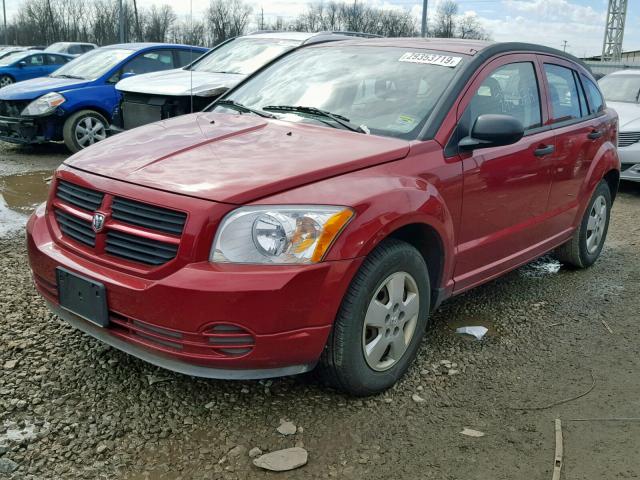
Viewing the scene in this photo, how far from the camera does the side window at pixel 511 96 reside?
3615mm

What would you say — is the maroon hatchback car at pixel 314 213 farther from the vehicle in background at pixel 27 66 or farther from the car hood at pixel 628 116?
the vehicle in background at pixel 27 66

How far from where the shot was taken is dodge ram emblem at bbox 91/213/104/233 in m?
2.73

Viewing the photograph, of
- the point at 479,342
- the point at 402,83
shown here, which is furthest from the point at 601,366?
the point at 402,83

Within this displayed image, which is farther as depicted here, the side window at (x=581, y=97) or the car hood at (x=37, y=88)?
the car hood at (x=37, y=88)

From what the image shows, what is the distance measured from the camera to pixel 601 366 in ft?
11.6

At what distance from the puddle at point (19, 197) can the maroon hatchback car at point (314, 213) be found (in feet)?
9.31

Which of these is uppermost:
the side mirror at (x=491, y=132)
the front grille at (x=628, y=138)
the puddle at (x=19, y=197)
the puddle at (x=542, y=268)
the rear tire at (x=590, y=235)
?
the side mirror at (x=491, y=132)

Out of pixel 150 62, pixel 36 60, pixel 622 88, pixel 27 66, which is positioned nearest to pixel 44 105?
pixel 150 62

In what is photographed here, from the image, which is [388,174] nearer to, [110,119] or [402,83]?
[402,83]

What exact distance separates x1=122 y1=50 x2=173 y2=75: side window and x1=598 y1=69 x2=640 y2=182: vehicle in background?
6843mm

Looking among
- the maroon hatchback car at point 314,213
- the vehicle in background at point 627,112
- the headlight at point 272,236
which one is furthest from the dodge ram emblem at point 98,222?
the vehicle in background at point 627,112

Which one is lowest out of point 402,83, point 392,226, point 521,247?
point 521,247

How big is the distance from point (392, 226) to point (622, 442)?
4.56 feet

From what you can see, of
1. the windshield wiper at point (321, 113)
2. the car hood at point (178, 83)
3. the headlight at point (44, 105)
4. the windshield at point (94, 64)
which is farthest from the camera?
the windshield at point (94, 64)
